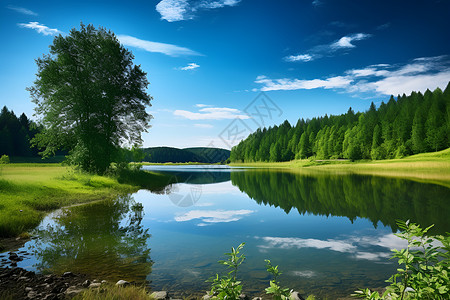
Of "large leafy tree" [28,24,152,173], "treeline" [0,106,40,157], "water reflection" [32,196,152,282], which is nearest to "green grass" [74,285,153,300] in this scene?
"water reflection" [32,196,152,282]

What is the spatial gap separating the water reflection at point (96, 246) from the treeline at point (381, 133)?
94.9 meters

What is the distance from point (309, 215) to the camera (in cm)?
1669

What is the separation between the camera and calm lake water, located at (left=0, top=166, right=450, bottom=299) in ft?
24.8

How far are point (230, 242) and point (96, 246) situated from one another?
18.3ft

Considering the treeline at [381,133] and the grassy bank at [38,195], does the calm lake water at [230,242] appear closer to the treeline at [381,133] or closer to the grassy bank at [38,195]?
the grassy bank at [38,195]

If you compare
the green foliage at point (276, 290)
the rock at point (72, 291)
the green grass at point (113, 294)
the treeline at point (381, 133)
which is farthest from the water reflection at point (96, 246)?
the treeline at point (381, 133)

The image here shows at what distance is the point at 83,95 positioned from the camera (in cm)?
3025

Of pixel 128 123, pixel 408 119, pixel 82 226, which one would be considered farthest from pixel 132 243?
pixel 408 119

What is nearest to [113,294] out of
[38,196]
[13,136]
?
[38,196]

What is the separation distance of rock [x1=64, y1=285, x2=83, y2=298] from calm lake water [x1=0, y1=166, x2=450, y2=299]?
4.45 feet

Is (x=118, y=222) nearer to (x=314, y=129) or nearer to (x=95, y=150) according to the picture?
(x=95, y=150)

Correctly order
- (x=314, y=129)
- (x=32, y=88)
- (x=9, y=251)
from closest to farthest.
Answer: (x=9, y=251) → (x=32, y=88) → (x=314, y=129)

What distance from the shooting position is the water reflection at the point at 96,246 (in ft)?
25.9

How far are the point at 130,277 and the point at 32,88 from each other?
32.3m
